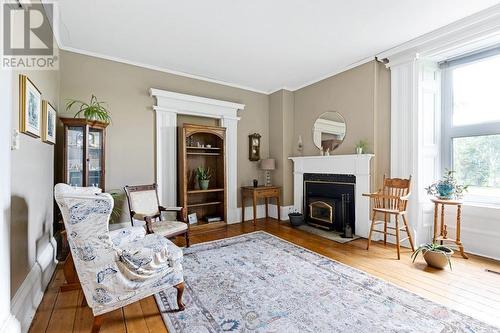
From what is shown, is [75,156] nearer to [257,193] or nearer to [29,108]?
[29,108]

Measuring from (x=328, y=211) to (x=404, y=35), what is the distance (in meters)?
2.77

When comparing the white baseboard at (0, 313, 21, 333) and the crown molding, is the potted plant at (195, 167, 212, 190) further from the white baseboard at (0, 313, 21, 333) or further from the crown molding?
the white baseboard at (0, 313, 21, 333)

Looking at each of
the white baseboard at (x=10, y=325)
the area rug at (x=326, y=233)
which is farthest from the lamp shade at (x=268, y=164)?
the white baseboard at (x=10, y=325)

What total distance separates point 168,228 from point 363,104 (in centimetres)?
336

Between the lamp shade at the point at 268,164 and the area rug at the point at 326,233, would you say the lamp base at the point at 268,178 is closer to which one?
the lamp shade at the point at 268,164

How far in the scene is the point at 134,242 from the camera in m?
2.12

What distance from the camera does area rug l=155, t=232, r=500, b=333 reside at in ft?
5.59

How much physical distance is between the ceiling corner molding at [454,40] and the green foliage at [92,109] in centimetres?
395

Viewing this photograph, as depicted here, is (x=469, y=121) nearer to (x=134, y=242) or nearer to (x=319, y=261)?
(x=319, y=261)

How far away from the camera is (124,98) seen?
3631 mm

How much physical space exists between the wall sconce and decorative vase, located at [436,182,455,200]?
9.94 feet

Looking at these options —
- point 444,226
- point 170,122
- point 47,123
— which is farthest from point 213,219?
point 444,226

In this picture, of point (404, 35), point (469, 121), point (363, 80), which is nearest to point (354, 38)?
point (404, 35)

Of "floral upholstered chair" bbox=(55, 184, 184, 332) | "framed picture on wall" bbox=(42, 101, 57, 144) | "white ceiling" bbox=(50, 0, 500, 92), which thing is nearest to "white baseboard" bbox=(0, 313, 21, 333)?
"floral upholstered chair" bbox=(55, 184, 184, 332)
